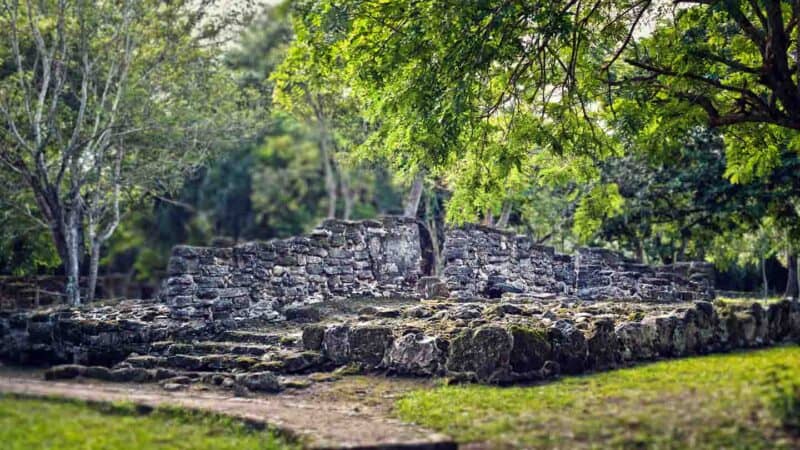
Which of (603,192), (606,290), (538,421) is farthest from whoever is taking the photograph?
(606,290)

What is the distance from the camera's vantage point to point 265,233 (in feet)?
145

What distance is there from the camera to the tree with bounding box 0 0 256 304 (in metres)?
20.9

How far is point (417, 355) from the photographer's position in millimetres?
11945

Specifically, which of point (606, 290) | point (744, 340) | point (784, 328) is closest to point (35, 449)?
point (744, 340)

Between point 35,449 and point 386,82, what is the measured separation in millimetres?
6683

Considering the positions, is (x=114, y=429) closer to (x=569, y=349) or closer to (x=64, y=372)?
(x=64, y=372)

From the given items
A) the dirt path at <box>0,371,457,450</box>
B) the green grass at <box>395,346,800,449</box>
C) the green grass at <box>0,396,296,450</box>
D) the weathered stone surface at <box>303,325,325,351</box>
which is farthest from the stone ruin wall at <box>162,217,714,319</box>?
the green grass at <box>395,346,800,449</box>

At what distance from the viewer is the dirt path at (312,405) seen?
27.3ft

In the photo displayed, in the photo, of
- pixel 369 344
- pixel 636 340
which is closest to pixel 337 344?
pixel 369 344

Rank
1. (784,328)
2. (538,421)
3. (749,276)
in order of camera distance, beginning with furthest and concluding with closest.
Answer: (749,276) < (784,328) < (538,421)

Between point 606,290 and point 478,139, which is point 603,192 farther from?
point 606,290

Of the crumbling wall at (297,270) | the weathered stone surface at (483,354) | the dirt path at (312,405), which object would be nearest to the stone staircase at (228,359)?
the dirt path at (312,405)

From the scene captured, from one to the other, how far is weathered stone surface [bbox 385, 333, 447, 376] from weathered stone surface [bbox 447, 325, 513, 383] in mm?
260

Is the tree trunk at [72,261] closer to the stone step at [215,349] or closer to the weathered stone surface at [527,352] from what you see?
the stone step at [215,349]
